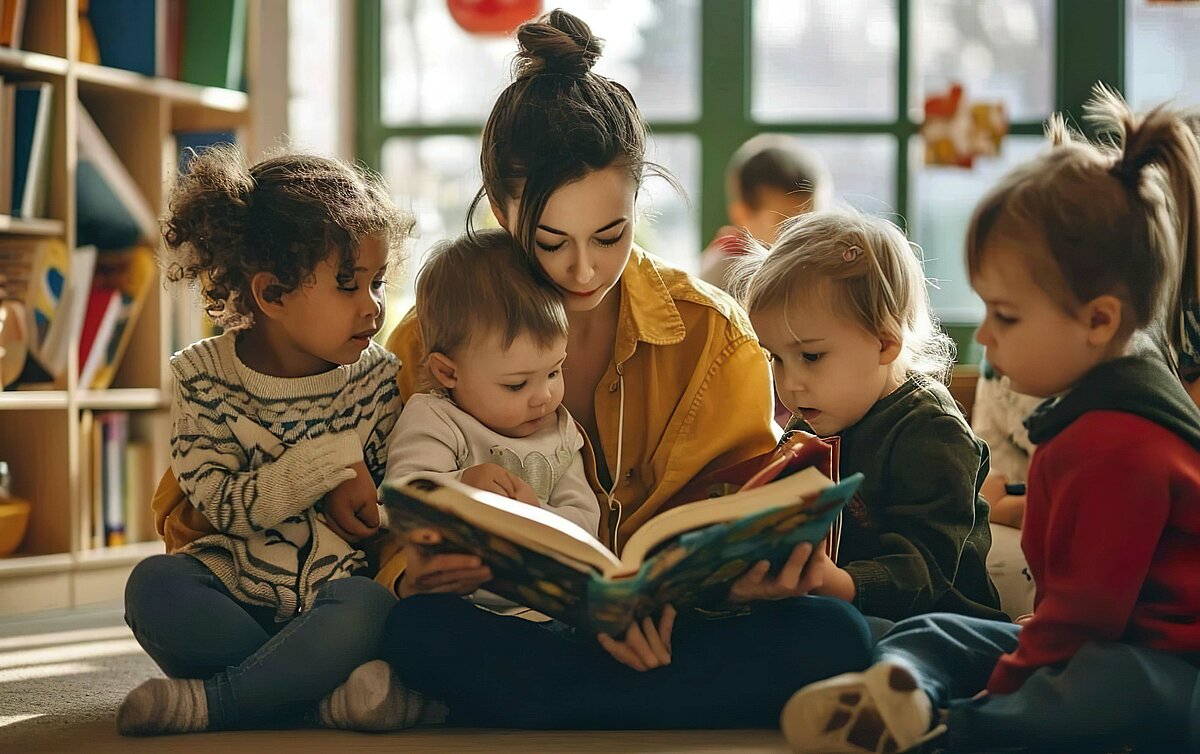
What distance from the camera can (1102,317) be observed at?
128 centimetres

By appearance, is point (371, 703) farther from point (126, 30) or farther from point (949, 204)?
point (949, 204)

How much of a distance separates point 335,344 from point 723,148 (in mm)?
2534

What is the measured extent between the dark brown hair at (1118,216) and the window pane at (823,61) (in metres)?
2.68

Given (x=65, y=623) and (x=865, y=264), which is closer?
(x=865, y=264)

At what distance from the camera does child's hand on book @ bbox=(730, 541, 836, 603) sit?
131 cm

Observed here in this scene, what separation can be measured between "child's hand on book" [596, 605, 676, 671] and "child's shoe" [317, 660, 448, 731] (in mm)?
236

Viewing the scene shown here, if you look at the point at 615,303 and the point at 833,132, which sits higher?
the point at 833,132

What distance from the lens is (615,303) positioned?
5.84ft

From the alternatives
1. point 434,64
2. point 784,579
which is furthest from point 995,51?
point 784,579

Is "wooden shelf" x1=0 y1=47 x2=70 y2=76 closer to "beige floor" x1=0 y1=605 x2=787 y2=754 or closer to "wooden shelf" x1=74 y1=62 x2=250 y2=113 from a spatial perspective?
"wooden shelf" x1=74 y1=62 x2=250 y2=113

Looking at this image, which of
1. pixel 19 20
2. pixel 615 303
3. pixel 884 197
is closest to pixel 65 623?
pixel 19 20

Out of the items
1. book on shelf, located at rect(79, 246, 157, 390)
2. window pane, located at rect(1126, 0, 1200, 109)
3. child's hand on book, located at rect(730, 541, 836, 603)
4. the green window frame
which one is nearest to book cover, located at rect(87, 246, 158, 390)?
book on shelf, located at rect(79, 246, 157, 390)

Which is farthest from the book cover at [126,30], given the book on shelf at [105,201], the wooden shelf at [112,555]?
the wooden shelf at [112,555]

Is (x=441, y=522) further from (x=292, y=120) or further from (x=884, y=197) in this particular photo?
(x=884, y=197)
